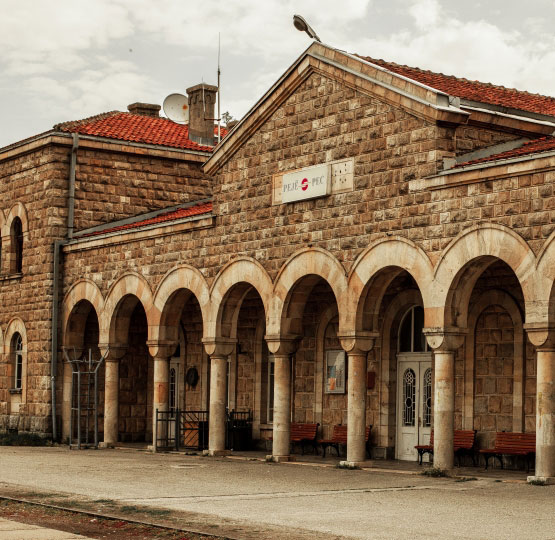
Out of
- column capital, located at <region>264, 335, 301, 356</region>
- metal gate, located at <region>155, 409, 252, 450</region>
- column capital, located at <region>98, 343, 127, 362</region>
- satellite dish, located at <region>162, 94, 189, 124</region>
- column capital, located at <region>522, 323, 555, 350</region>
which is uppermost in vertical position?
satellite dish, located at <region>162, 94, 189, 124</region>

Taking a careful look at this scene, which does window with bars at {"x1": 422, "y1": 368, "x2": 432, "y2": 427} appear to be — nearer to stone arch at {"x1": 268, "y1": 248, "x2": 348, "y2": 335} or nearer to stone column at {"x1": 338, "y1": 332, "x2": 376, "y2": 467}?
stone column at {"x1": 338, "y1": 332, "x2": 376, "y2": 467}

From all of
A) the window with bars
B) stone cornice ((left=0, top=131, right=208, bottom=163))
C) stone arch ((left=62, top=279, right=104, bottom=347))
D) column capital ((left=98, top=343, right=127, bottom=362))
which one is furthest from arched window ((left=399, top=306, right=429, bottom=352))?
stone cornice ((left=0, top=131, right=208, bottom=163))

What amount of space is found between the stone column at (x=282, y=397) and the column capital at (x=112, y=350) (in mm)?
5864

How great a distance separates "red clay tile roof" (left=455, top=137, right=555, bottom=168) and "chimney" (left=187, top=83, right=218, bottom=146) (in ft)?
48.5

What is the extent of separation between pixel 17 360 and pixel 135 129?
22.6 feet

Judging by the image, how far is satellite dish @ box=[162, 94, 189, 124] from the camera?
33.4m

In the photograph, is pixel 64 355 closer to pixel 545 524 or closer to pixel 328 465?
pixel 328 465

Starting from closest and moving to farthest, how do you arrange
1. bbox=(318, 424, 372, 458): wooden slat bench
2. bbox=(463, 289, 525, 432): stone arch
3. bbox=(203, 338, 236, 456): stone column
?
bbox=(463, 289, 525, 432): stone arch < bbox=(318, 424, 372, 458): wooden slat bench < bbox=(203, 338, 236, 456): stone column

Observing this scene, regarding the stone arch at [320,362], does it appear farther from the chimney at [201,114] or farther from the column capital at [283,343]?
the chimney at [201,114]

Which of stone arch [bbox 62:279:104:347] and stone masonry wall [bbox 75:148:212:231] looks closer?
stone arch [bbox 62:279:104:347]

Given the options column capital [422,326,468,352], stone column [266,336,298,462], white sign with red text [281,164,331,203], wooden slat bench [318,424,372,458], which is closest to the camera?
column capital [422,326,468,352]

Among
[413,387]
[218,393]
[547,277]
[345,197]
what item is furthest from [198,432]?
[547,277]

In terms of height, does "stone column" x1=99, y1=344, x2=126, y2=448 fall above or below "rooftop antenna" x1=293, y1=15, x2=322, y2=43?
below

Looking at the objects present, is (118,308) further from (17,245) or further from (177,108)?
(177,108)
